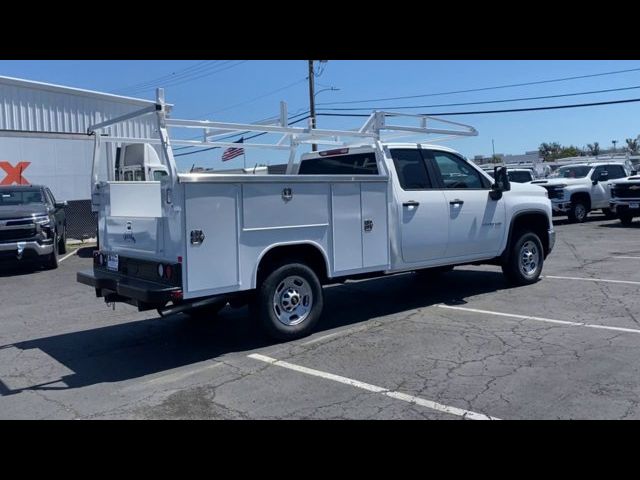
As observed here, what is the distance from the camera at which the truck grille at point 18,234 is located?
13.1 metres

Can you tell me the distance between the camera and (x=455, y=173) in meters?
8.84

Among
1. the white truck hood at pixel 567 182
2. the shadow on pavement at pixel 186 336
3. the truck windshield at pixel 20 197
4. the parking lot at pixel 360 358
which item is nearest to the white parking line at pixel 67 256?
the truck windshield at pixel 20 197

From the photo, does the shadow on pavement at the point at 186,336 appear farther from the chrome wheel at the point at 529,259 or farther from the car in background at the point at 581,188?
the car in background at the point at 581,188

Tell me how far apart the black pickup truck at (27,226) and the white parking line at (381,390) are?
8.81 m

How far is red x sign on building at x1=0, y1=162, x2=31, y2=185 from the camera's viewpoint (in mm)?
20178

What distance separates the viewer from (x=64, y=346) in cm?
721

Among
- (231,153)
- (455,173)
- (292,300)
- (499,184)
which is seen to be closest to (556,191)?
(499,184)

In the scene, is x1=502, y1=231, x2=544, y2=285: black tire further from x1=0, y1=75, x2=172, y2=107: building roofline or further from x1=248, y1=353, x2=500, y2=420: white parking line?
x1=0, y1=75, x2=172, y2=107: building roofline

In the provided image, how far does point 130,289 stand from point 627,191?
59.8ft

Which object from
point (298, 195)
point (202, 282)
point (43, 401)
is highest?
point (298, 195)
